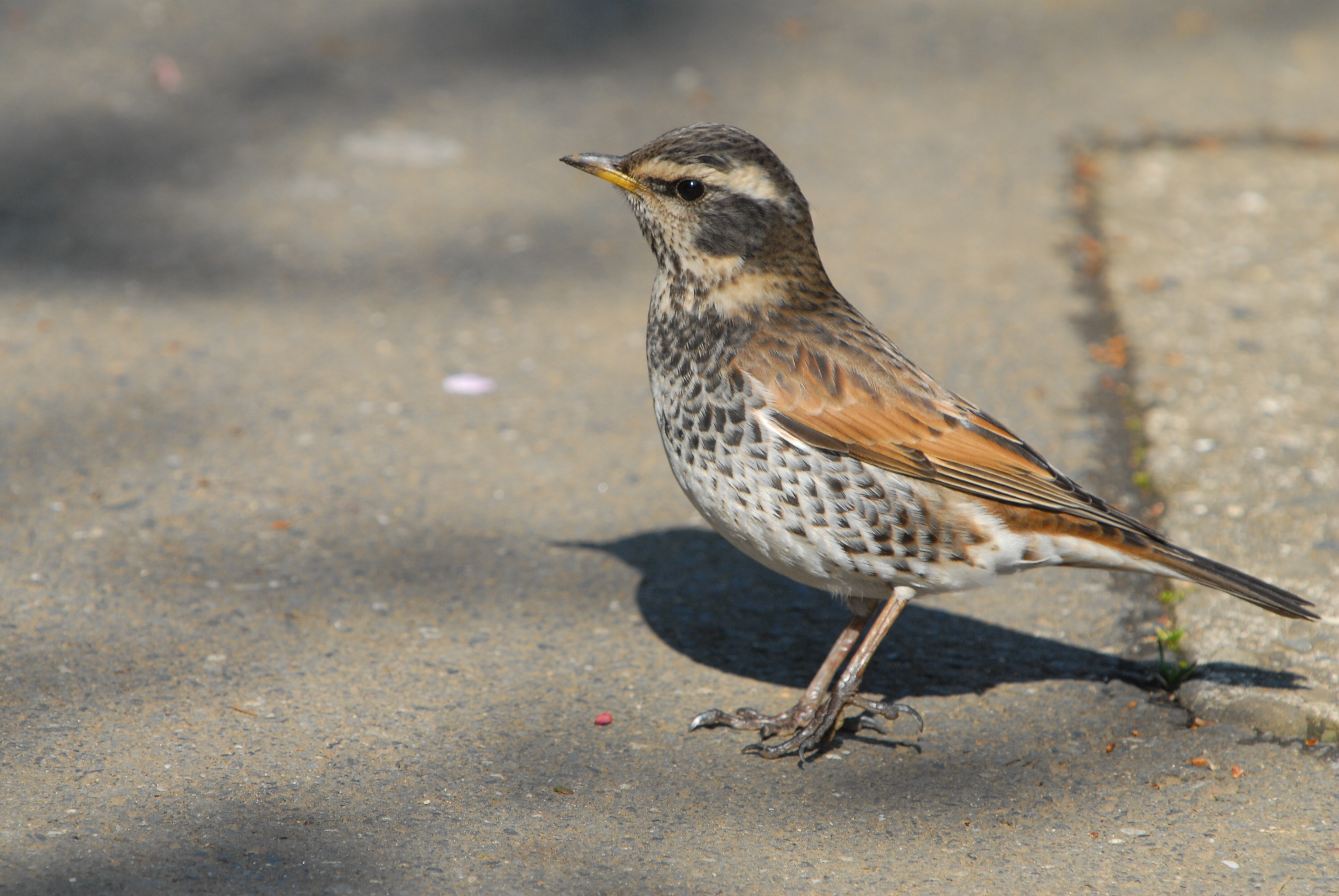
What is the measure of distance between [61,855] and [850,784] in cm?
200

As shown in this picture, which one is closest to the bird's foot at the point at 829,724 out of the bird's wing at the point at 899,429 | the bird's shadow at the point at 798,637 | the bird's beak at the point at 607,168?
the bird's shadow at the point at 798,637

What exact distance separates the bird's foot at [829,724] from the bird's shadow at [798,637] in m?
0.25

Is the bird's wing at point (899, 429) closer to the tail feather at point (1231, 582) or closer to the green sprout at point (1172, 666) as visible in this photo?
the tail feather at point (1231, 582)

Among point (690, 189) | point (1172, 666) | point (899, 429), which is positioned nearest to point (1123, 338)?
point (1172, 666)

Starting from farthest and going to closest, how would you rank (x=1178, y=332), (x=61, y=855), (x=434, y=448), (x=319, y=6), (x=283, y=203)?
(x=319, y=6) → (x=283, y=203) → (x=1178, y=332) → (x=434, y=448) → (x=61, y=855)

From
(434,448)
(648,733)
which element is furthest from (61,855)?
(434,448)

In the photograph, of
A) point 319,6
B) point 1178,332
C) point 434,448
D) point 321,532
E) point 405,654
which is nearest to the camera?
point 405,654

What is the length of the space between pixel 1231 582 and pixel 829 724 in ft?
3.91

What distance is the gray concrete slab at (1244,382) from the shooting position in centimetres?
420

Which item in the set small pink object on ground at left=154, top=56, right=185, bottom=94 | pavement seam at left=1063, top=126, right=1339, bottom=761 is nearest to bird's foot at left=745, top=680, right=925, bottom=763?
pavement seam at left=1063, top=126, right=1339, bottom=761

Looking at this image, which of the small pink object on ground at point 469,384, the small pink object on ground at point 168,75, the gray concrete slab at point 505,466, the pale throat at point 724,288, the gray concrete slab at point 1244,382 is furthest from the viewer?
the small pink object on ground at point 168,75

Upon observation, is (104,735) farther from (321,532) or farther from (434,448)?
(434,448)

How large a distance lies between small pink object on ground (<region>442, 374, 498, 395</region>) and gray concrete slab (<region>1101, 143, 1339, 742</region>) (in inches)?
Answer: 105

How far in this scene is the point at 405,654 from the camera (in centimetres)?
416
